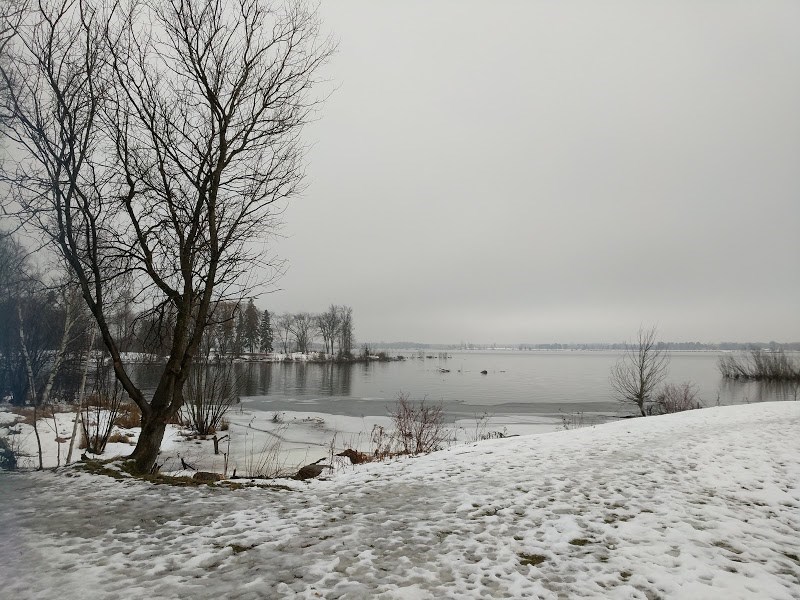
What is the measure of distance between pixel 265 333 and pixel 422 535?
284ft

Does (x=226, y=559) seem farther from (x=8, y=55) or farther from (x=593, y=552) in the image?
(x=8, y=55)

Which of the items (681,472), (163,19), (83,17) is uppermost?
(163,19)

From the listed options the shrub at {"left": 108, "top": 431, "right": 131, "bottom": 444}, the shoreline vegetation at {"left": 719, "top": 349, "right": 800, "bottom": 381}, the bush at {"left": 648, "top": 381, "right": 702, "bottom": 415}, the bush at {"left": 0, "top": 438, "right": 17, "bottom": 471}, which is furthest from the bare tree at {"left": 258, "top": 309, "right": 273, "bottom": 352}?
the bush at {"left": 0, "top": 438, "right": 17, "bottom": 471}

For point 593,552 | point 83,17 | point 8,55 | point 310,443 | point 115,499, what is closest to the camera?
point 593,552

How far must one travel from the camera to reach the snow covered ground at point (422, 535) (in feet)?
9.58

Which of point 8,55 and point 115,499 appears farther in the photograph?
point 8,55

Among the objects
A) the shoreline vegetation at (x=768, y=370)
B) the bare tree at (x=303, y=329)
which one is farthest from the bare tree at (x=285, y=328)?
the shoreline vegetation at (x=768, y=370)

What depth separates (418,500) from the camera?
16.3 feet

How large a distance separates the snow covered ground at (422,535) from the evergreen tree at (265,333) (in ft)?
274

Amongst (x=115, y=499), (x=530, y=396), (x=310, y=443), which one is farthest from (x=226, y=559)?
(x=530, y=396)

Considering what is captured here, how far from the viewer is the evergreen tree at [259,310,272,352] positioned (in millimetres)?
85125

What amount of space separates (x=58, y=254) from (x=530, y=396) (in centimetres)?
3219

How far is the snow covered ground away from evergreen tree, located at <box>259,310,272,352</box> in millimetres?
83607

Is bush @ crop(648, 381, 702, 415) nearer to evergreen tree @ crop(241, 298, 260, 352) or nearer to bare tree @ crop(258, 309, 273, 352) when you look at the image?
evergreen tree @ crop(241, 298, 260, 352)
